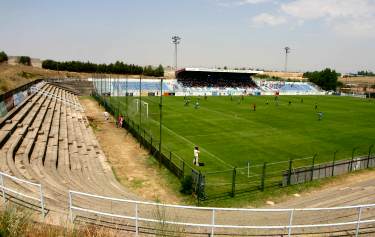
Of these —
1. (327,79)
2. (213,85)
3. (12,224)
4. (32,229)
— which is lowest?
(32,229)

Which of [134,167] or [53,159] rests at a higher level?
[53,159]

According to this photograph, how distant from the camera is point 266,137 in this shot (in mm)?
37125

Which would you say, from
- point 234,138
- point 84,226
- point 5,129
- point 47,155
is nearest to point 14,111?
point 5,129

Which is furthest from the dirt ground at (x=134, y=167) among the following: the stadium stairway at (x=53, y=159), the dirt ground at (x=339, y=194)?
the dirt ground at (x=339, y=194)

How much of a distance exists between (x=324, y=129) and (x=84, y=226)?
3836 cm

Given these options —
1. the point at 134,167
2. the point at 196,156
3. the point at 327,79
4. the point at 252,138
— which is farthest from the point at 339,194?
the point at 327,79

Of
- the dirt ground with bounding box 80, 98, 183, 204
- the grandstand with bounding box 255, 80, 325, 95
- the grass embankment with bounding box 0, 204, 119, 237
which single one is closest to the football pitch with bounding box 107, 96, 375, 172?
the dirt ground with bounding box 80, 98, 183, 204

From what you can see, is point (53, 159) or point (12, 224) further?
point (53, 159)

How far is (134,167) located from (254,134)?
56.2ft

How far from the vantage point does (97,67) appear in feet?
409

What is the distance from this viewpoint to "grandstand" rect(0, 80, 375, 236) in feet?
38.8

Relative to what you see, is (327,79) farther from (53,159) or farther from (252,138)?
(53,159)

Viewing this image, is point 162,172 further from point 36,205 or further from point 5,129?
point 36,205

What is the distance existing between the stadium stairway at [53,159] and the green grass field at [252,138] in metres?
6.16
